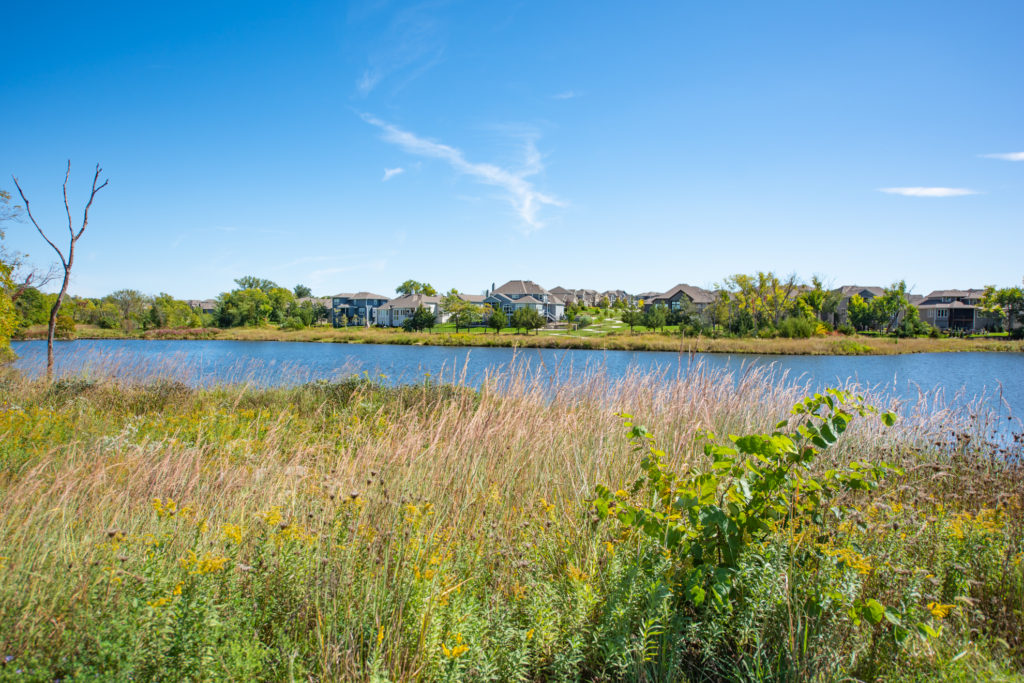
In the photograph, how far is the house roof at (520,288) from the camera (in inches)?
3952

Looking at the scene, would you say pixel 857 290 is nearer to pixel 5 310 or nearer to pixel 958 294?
pixel 958 294

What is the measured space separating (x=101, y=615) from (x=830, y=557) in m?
2.92

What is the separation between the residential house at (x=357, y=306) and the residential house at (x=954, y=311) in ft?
323

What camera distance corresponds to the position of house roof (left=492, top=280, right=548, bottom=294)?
100375 mm

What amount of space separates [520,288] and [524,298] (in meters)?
3.15

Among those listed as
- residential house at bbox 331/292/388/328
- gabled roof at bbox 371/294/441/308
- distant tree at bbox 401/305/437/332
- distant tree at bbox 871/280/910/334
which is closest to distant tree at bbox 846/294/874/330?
distant tree at bbox 871/280/910/334

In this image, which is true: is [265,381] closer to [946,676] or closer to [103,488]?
[103,488]

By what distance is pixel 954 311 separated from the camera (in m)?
87.3

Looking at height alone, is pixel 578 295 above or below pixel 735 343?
above

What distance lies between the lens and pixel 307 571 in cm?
226

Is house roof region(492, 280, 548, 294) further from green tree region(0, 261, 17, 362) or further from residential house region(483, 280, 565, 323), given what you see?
green tree region(0, 261, 17, 362)

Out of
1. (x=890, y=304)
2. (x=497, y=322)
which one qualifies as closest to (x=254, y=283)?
(x=497, y=322)

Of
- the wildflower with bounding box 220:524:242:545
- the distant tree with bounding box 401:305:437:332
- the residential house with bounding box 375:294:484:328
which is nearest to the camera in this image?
the wildflower with bounding box 220:524:242:545

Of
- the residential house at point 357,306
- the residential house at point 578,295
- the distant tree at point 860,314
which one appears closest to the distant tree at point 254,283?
the residential house at point 357,306
